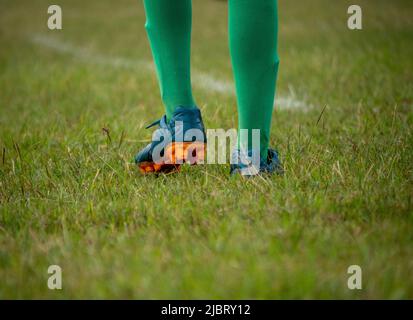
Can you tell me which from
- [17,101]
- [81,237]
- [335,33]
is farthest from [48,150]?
[335,33]

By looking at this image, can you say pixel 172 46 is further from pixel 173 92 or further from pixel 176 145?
pixel 176 145

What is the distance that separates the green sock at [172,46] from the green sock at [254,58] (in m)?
0.28

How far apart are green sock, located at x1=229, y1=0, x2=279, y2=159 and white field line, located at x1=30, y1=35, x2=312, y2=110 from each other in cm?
135

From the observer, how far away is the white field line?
10.9 ft

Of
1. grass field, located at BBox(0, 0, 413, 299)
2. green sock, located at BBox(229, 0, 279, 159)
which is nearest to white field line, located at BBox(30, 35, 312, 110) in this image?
grass field, located at BBox(0, 0, 413, 299)

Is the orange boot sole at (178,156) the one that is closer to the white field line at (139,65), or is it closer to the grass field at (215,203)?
the grass field at (215,203)

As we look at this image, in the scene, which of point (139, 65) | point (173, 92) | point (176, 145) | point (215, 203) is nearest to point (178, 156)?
point (176, 145)

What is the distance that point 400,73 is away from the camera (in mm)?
3689

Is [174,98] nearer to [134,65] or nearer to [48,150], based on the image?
[48,150]

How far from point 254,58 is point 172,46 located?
1.25 ft

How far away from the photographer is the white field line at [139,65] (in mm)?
3318

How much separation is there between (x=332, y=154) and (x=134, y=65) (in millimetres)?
3849

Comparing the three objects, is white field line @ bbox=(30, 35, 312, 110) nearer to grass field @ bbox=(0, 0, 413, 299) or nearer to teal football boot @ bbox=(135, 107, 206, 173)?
grass field @ bbox=(0, 0, 413, 299)

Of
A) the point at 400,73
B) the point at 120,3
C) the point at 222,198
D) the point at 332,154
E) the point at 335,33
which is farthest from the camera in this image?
the point at 120,3
